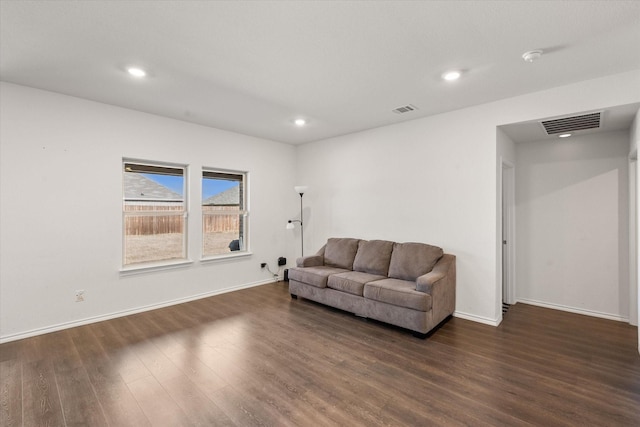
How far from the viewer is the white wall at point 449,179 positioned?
3209 mm

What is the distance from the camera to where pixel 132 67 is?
275 centimetres

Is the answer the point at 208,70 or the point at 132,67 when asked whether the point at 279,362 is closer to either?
the point at 208,70

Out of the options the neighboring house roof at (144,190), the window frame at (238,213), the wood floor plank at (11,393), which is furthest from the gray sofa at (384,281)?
the wood floor plank at (11,393)

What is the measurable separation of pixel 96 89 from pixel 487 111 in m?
4.43

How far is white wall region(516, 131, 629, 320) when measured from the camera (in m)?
3.69

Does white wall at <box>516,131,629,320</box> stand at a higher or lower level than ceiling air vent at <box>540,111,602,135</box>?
lower

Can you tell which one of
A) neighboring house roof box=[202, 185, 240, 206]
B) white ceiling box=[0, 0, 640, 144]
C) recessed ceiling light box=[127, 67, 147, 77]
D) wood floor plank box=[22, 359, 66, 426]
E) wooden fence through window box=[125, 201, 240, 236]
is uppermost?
recessed ceiling light box=[127, 67, 147, 77]

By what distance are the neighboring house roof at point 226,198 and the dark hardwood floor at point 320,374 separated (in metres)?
1.90

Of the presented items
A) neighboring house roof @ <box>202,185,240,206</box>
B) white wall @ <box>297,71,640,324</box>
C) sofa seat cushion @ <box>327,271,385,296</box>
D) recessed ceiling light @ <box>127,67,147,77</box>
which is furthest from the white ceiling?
sofa seat cushion @ <box>327,271,385,296</box>

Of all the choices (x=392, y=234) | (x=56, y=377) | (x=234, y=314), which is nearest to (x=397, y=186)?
(x=392, y=234)

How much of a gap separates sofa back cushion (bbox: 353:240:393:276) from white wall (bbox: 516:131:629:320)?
78.8 inches

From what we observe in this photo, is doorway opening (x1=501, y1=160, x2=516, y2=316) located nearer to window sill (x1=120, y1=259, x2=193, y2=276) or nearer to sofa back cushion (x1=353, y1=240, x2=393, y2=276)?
sofa back cushion (x1=353, y1=240, x2=393, y2=276)

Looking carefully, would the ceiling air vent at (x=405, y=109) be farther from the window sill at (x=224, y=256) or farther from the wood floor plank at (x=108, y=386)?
the wood floor plank at (x=108, y=386)

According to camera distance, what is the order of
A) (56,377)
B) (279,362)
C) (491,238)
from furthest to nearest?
1. (491,238)
2. (279,362)
3. (56,377)
